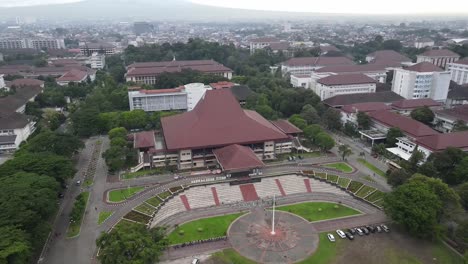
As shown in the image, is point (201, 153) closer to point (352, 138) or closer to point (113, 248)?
point (113, 248)

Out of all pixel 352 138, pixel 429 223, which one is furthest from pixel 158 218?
pixel 352 138

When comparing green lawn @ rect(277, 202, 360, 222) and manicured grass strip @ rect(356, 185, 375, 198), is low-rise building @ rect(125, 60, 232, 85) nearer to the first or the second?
manicured grass strip @ rect(356, 185, 375, 198)

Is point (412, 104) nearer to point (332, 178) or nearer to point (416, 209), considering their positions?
point (332, 178)

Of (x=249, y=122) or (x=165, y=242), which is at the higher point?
(x=249, y=122)

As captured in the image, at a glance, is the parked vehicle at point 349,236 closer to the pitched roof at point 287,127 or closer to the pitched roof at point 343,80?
the pitched roof at point 287,127

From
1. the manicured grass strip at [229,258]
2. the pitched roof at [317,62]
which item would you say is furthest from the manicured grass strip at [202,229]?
the pitched roof at [317,62]

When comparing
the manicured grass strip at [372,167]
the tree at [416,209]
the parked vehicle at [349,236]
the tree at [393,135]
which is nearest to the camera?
the tree at [416,209]
